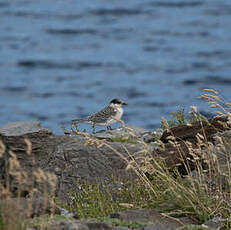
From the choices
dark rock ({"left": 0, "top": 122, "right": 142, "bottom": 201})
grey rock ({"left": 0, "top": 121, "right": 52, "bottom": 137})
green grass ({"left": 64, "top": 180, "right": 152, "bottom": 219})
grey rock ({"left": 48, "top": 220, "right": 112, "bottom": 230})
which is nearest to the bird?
grey rock ({"left": 0, "top": 121, "right": 52, "bottom": 137})

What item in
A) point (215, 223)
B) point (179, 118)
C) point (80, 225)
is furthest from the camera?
point (179, 118)

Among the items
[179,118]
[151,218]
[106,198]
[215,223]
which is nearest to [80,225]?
[151,218]

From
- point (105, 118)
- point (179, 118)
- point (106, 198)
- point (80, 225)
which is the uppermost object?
point (80, 225)

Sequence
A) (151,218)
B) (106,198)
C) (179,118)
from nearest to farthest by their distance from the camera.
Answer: (151,218) < (106,198) < (179,118)

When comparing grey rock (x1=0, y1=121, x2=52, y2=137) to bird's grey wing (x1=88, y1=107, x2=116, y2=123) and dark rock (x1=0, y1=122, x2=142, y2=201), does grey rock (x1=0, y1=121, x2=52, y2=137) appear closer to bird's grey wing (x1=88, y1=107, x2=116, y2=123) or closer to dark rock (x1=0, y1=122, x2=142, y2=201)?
dark rock (x1=0, y1=122, x2=142, y2=201)

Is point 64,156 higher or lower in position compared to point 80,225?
lower

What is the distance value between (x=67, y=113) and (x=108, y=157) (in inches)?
1302

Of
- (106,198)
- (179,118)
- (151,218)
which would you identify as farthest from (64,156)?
(151,218)

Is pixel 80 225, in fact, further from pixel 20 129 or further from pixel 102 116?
pixel 102 116

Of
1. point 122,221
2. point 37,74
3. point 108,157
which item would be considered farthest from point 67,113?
point 122,221

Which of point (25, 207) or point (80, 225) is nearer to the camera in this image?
point (80, 225)

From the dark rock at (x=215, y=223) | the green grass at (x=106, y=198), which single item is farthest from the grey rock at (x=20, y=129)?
the dark rock at (x=215, y=223)

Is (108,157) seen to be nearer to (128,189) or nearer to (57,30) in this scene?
(128,189)

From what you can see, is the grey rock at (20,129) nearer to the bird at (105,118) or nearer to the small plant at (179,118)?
the bird at (105,118)
